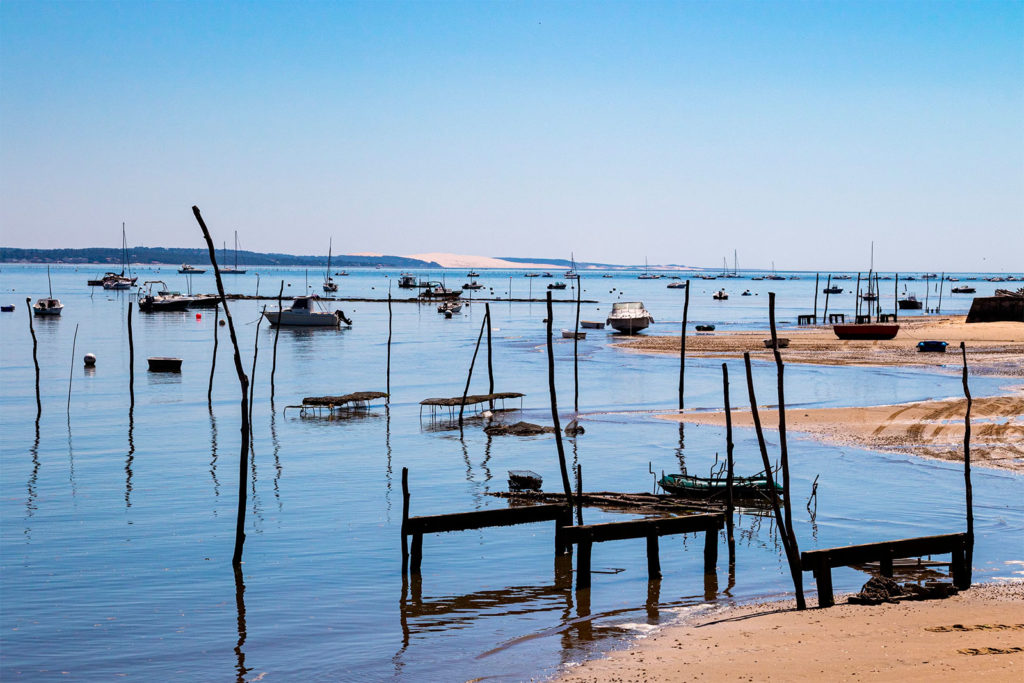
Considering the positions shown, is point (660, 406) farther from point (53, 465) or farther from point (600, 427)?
point (53, 465)

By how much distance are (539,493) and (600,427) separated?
13787 millimetres

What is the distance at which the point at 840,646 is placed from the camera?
472 inches

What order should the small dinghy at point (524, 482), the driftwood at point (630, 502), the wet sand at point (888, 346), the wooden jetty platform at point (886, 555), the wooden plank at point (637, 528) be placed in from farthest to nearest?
the wet sand at point (888, 346)
the small dinghy at point (524, 482)
the driftwood at point (630, 502)
the wooden plank at point (637, 528)
the wooden jetty platform at point (886, 555)

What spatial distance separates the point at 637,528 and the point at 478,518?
9.08 ft

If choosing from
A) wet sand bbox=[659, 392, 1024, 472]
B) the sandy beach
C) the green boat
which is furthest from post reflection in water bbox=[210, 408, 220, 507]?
wet sand bbox=[659, 392, 1024, 472]

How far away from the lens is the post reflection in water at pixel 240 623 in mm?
Result: 12914

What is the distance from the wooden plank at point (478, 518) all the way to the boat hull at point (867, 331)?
55.3m

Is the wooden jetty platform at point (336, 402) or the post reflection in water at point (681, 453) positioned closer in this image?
the post reflection in water at point (681, 453)

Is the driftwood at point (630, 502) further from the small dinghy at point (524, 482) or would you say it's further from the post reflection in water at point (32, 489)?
the post reflection in water at point (32, 489)

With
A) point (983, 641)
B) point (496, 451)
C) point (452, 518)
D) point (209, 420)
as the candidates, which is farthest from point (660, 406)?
point (983, 641)

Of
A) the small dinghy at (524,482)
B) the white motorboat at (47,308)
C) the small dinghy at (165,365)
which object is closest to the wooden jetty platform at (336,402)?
the small dinghy at (524,482)

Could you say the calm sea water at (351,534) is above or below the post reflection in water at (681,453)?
below

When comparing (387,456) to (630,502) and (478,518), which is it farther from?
(478,518)

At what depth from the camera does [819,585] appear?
14.0 meters
